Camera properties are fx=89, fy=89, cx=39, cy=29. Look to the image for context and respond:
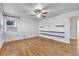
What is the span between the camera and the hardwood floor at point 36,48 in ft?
5.93

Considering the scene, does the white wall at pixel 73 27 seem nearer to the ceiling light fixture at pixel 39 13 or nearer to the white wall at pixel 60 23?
the white wall at pixel 60 23

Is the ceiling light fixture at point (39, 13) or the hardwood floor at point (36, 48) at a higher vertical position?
the ceiling light fixture at point (39, 13)

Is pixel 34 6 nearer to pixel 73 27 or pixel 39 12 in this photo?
pixel 39 12

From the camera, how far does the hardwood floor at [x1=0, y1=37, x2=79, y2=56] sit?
1.81 m

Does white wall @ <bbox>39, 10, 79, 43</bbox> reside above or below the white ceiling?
below

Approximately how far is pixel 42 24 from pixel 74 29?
0.69 m

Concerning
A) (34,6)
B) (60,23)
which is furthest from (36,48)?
(34,6)

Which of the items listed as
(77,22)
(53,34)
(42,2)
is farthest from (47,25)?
(77,22)

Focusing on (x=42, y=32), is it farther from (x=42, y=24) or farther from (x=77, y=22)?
(x=77, y=22)

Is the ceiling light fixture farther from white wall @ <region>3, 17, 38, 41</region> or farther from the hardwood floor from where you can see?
the hardwood floor

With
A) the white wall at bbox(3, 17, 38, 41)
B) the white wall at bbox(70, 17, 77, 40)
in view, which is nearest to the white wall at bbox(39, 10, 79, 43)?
the white wall at bbox(70, 17, 77, 40)

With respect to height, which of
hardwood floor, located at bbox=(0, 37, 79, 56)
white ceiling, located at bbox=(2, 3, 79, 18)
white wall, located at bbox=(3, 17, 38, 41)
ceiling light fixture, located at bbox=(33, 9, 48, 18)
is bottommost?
hardwood floor, located at bbox=(0, 37, 79, 56)

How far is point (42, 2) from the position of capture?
1782 mm

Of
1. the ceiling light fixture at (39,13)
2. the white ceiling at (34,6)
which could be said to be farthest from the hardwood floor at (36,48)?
the white ceiling at (34,6)
